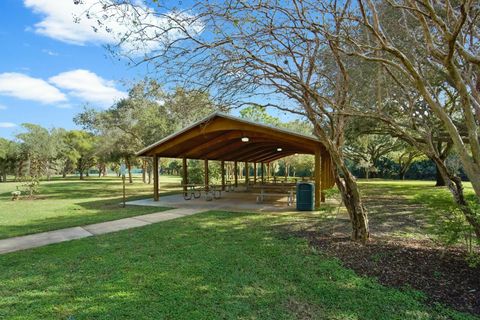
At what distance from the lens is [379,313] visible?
337cm

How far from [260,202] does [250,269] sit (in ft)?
28.1

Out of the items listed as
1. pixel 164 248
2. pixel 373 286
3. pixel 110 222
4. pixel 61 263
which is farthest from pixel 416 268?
pixel 110 222

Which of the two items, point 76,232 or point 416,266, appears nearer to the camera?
point 416,266

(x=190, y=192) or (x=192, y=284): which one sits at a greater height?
(x=190, y=192)

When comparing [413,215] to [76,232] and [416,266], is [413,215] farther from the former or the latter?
[76,232]

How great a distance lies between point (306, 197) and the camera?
1082 centimetres

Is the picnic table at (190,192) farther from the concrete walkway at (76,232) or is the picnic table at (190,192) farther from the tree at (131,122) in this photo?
the tree at (131,122)

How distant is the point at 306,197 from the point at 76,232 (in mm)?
7314

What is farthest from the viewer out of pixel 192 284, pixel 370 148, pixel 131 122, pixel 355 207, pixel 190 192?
pixel 370 148

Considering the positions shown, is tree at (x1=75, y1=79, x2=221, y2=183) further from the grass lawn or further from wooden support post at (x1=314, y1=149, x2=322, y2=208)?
the grass lawn

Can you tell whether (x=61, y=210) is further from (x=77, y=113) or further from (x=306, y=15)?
(x=77, y=113)

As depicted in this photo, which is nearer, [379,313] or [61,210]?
[379,313]

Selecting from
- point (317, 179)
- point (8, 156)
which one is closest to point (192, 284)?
point (317, 179)

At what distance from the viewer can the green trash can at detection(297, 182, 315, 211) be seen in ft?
35.4
